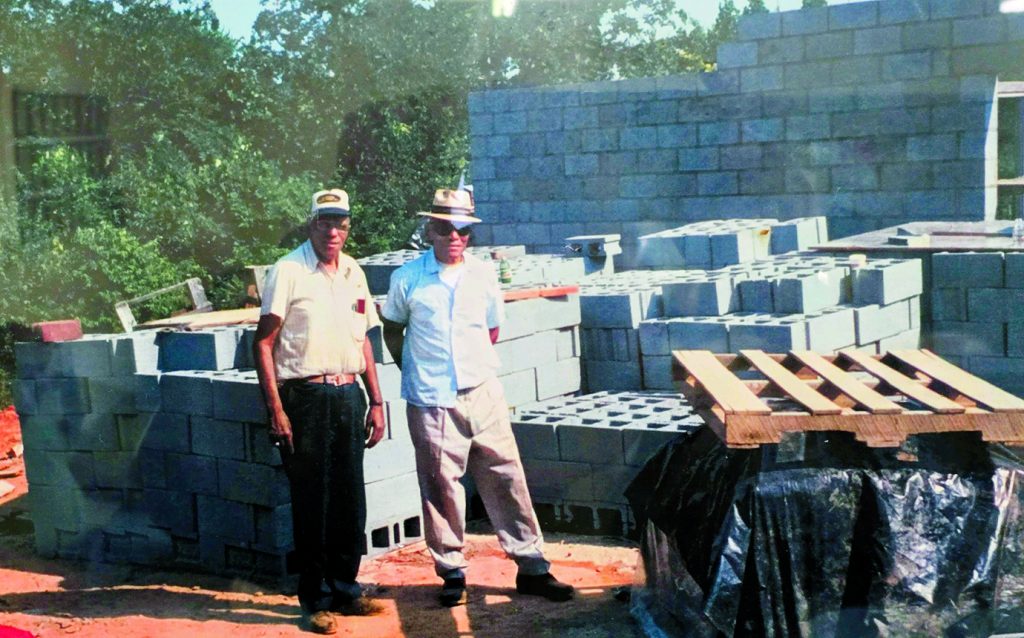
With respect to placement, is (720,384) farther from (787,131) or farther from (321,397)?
(787,131)

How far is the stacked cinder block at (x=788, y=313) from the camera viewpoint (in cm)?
723

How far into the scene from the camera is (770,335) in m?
7.07

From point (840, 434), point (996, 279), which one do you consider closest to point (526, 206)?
point (996, 279)

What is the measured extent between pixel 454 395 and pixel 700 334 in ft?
7.97

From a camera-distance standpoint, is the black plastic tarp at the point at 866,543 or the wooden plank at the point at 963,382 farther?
the wooden plank at the point at 963,382

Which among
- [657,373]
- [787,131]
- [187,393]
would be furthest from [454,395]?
[787,131]

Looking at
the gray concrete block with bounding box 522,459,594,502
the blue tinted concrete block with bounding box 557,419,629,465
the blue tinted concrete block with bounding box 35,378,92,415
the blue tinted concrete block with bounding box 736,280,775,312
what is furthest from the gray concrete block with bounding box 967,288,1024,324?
the blue tinted concrete block with bounding box 35,378,92,415

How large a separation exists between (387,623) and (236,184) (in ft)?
68.6

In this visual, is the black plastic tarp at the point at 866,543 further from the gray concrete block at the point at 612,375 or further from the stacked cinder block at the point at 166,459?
the gray concrete block at the point at 612,375

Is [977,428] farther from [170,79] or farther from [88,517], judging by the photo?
[170,79]

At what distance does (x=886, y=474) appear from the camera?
169 inches

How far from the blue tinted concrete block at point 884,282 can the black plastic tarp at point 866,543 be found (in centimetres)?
362

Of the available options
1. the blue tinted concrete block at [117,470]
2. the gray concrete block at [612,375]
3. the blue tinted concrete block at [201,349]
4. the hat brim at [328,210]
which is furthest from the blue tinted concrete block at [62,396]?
the gray concrete block at [612,375]

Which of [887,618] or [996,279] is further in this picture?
[996,279]
